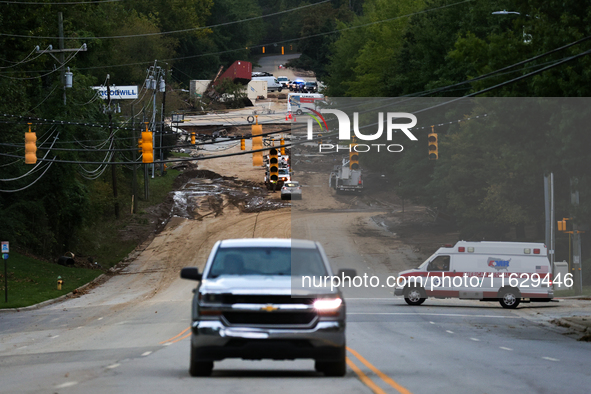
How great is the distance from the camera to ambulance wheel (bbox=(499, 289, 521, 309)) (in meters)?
31.7

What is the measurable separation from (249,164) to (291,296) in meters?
80.4

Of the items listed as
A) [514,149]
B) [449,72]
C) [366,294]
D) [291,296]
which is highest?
[449,72]

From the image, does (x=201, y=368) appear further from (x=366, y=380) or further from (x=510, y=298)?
(x=510, y=298)

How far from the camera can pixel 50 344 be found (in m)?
20.3

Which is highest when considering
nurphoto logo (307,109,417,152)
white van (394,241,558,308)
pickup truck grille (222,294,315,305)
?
nurphoto logo (307,109,417,152)

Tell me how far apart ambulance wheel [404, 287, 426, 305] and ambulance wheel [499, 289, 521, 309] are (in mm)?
3285

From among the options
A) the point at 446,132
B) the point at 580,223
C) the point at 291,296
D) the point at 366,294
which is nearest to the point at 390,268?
the point at 366,294

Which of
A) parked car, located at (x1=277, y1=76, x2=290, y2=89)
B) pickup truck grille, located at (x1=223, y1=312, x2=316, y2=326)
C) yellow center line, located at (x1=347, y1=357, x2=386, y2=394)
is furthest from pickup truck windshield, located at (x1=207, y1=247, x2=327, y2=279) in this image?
parked car, located at (x1=277, y1=76, x2=290, y2=89)

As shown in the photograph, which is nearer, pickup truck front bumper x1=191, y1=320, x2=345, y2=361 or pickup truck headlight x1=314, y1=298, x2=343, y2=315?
pickup truck front bumper x1=191, y1=320, x2=345, y2=361

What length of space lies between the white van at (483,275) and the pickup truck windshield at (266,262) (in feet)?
71.5

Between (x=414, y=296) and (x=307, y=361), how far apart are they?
61.1ft

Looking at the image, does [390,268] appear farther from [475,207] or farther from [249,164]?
[249,164]

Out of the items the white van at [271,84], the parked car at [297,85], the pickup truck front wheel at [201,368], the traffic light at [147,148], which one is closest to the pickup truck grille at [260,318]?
the pickup truck front wheel at [201,368]

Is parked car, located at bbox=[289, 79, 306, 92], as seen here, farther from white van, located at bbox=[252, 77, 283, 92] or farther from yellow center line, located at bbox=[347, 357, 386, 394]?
yellow center line, located at bbox=[347, 357, 386, 394]
